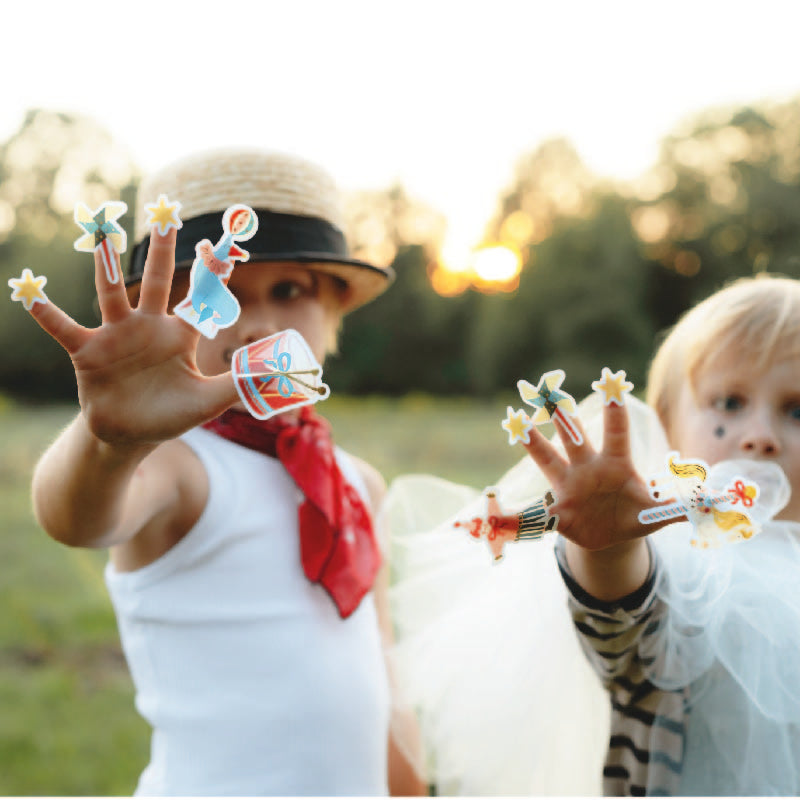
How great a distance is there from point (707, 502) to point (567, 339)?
57.1ft

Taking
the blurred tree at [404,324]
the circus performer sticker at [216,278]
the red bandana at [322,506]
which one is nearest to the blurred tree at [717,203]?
the blurred tree at [404,324]

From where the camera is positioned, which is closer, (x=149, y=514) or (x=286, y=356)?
(x=286, y=356)

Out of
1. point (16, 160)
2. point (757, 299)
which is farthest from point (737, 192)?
point (757, 299)

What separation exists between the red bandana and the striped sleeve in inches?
17.5

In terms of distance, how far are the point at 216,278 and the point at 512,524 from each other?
1.58 feet

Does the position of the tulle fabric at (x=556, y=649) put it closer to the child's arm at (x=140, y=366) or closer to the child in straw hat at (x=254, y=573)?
the child in straw hat at (x=254, y=573)

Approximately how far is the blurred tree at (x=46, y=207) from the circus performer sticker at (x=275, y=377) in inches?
402

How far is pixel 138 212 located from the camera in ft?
5.46

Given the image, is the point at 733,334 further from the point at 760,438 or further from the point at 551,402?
the point at 551,402

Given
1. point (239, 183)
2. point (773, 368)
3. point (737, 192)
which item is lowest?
point (773, 368)

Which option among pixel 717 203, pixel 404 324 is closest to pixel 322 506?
pixel 404 324

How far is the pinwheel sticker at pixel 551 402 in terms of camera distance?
3.36 feet

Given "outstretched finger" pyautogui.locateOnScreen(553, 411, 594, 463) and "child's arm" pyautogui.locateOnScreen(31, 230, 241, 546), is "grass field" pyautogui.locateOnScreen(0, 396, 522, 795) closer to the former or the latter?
"child's arm" pyautogui.locateOnScreen(31, 230, 241, 546)

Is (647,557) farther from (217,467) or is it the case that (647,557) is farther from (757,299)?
(217,467)
